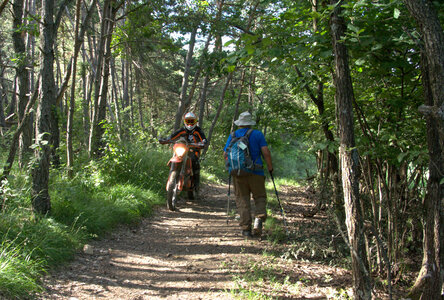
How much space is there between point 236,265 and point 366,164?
2.07 m

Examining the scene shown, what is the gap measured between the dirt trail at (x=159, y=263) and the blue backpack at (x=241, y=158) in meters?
1.15

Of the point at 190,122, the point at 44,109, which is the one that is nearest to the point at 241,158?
the point at 190,122

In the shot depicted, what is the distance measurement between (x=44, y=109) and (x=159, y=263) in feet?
8.35

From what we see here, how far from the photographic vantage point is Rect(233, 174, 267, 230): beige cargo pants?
5258 mm

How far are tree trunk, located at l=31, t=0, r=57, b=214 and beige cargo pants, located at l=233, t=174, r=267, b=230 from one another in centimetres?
287

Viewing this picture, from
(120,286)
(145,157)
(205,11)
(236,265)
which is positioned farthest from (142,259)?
(205,11)

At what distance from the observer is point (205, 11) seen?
9.22 m

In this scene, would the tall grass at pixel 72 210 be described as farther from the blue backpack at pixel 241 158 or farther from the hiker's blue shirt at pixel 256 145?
the hiker's blue shirt at pixel 256 145

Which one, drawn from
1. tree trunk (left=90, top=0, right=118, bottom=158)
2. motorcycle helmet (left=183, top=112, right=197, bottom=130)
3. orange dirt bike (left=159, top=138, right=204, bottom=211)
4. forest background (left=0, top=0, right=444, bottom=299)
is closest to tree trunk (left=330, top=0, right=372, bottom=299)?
forest background (left=0, top=0, right=444, bottom=299)

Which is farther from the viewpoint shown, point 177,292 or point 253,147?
point 253,147

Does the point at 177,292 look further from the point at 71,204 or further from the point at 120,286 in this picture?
the point at 71,204

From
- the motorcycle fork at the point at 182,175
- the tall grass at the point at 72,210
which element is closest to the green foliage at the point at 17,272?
the tall grass at the point at 72,210

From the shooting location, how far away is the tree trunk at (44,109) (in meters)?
4.26

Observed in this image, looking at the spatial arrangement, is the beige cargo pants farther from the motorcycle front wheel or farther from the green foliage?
the green foliage
